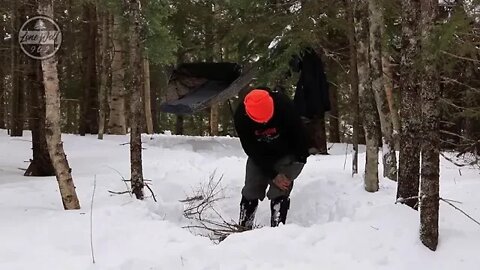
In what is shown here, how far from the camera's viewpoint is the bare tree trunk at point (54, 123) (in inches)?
198

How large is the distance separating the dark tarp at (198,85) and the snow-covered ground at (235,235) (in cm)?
316

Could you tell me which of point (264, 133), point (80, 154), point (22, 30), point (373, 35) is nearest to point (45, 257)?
point (264, 133)

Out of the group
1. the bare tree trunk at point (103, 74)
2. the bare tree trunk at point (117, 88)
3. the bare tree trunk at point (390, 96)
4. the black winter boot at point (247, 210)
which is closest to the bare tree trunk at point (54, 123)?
the black winter boot at point (247, 210)

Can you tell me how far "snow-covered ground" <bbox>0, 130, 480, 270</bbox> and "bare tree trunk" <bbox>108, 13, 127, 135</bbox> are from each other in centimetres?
561

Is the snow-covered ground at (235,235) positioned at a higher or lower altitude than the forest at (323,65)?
lower

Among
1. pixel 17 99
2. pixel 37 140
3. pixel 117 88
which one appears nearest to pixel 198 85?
pixel 117 88

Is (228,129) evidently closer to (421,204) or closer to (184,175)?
(184,175)

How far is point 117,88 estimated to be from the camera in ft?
41.3

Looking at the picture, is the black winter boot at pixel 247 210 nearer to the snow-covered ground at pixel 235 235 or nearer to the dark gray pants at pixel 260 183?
the dark gray pants at pixel 260 183

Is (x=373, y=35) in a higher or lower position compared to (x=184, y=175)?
higher

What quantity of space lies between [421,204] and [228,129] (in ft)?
59.0

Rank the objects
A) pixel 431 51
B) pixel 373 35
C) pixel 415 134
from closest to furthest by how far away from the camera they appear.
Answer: pixel 431 51 → pixel 415 134 → pixel 373 35

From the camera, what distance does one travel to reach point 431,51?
10.9 ft

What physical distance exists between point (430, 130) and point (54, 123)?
11.2 feet
